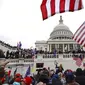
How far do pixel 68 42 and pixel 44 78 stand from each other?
89643mm

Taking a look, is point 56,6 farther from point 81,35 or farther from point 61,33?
point 61,33

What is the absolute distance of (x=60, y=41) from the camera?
95625 millimetres

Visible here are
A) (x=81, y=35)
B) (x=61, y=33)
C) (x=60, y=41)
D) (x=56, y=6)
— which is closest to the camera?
(x=56, y=6)

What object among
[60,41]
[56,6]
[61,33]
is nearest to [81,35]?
[56,6]

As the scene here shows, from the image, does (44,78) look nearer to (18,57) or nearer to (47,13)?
(47,13)

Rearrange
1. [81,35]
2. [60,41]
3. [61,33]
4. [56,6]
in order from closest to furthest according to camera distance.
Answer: [56,6] → [81,35] → [60,41] → [61,33]

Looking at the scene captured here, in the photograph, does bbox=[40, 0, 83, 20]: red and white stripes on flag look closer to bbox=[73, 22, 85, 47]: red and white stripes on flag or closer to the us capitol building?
bbox=[73, 22, 85, 47]: red and white stripes on flag

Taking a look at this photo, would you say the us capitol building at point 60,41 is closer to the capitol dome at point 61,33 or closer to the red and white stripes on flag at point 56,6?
the capitol dome at point 61,33

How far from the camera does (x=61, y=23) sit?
120 m

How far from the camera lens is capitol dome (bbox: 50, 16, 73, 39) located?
106m

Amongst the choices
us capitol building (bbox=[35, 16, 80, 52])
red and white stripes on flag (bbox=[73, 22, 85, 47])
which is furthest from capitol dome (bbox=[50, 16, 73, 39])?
red and white stripes on flag (bbox=[73, 22, 85, 47])

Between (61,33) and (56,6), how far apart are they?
3879 inches

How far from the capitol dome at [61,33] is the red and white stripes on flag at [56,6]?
95.8 meters

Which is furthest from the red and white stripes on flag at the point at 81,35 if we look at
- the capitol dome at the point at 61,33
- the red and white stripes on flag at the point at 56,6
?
the capitol dome at the point at 61,33
